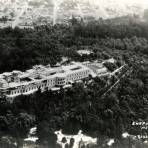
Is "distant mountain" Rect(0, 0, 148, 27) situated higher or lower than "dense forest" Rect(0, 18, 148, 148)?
higher

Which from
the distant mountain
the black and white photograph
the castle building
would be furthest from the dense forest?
the distant mountain

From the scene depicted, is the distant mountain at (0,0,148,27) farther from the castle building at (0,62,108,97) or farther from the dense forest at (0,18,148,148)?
the castle building at (0,62,108,97)

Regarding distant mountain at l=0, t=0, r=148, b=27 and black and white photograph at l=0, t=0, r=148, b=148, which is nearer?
black and white photograph at l=0, t=0, r=148, b=148

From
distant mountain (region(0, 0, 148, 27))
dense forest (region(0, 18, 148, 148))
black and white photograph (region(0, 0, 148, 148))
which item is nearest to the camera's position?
black and white photograph (region(0, 0, 148, 148))

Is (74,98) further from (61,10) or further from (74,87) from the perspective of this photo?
(61,10)

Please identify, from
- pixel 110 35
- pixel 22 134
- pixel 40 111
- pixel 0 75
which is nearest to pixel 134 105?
pixel 40 111

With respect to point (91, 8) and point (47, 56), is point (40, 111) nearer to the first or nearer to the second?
Answer: point (47, 56)

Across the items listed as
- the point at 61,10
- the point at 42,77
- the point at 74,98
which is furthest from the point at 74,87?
the point at 61,10

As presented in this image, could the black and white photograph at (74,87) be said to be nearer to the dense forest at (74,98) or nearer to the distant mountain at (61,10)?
the dense forest at (74,98)
